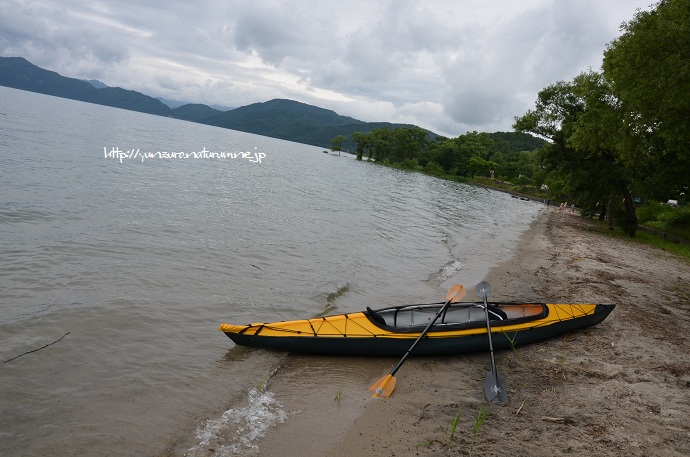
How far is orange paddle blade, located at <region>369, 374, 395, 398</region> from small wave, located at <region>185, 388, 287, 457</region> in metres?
1.46

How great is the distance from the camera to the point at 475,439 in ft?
16.1

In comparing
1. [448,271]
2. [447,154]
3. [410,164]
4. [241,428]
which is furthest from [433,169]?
[241,428]

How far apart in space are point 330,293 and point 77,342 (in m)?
5.79

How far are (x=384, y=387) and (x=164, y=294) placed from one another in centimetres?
577

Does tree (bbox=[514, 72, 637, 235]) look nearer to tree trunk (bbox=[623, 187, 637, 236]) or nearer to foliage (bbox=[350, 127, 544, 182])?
tree trunk (bbox=[623, 187, 637, 236])

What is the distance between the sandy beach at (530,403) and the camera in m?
4.88

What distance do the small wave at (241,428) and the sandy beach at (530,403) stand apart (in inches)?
7.1

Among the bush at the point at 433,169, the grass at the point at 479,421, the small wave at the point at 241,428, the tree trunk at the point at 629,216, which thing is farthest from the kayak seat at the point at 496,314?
the bush at the point at 433,169

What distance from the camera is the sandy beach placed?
488 cm

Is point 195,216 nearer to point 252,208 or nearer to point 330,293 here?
point 252,208

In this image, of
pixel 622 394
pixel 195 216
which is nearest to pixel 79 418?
pixel 622 394

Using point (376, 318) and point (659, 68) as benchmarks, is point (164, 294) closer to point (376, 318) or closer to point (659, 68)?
point (376, 318)

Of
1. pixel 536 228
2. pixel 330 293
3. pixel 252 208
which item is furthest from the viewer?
pixel 536 228

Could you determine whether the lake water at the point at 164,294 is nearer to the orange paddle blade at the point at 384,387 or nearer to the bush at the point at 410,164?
the orange paddle blade at the point at 384,387
